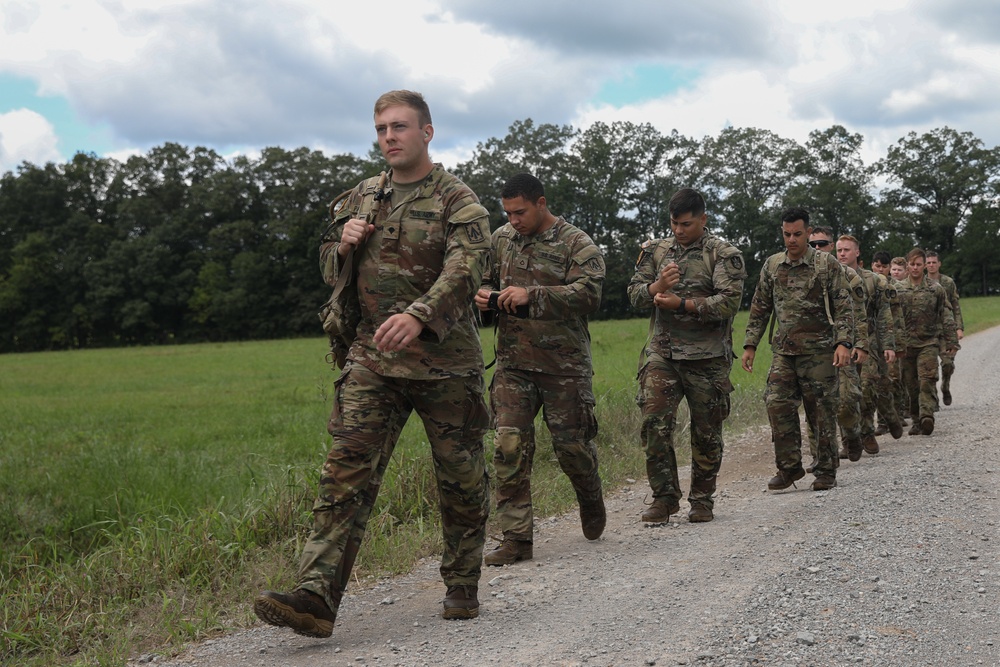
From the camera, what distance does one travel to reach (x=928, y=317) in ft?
42.2

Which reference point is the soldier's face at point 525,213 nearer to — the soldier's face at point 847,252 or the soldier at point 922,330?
the soldier's face at point 847,252

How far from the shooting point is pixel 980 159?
293ft

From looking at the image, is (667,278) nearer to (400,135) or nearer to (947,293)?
(400,135)

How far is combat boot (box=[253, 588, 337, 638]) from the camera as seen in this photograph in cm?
419

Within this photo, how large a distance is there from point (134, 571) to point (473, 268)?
3041 mm

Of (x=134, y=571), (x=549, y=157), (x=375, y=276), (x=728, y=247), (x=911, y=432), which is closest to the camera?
(x=375, y=276)

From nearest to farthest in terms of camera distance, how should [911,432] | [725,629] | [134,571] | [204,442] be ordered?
[725,629] → [134,571] → [911,432] → [204,442]

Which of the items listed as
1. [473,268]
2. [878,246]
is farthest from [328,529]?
[878,246]

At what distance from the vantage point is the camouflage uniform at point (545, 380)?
6.18 metres

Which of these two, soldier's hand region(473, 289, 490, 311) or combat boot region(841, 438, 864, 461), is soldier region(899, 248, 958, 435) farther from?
soldier's hand region(473, 289, 490, 311)

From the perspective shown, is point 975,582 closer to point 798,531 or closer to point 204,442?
point 798,531

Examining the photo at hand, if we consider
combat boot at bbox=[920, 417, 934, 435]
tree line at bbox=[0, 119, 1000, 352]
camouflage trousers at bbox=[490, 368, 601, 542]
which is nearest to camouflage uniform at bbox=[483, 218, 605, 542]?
camouflage trousers at bbox=[490, 368, 601, 542]

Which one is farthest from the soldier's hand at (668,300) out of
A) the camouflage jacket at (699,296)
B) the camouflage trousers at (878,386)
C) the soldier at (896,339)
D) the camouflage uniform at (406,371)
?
the soldier at (896,339)

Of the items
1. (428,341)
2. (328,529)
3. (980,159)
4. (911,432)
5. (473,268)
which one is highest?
(980,159)
